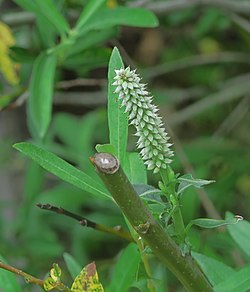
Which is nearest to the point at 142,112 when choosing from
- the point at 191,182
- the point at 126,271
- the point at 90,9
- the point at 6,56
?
the point at 191,182

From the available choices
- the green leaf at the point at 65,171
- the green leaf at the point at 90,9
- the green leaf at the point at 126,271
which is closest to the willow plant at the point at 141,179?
the green leaf at the point at 65,171

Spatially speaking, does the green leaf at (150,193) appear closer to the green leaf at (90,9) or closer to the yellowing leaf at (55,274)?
the yellowing leaf at (55,274)

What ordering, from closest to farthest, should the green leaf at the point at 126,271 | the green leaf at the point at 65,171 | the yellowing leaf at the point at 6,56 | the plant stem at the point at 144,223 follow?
the plant stem at the point at 144,223
the green leaf at the point at 65,171
the green leaf at the point at 126,271
the yellowing leaf at the point at 6,56

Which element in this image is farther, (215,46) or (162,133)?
(215,46)

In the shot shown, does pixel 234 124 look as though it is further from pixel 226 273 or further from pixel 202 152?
pixel 226 273

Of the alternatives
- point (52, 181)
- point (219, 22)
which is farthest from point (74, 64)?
point (52, 181)

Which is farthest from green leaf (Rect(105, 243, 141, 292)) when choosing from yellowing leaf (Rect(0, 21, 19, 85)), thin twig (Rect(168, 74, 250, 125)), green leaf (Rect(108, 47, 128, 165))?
thin twig (Rect(168, 74, 250, 125))

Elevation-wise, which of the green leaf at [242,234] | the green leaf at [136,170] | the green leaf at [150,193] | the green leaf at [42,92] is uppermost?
the green leaf at [42,92]

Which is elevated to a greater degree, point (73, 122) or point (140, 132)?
point (73, 122)
